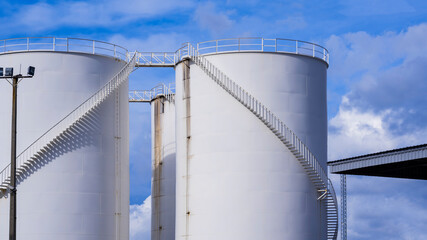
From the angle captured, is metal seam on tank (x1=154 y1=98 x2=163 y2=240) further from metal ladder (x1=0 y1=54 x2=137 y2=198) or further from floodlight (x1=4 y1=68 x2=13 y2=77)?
floodlight (x1=4 y1=68 x2=13 y2=77)

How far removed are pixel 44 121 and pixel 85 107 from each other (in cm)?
267

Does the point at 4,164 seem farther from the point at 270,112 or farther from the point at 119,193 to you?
the point at 270,112

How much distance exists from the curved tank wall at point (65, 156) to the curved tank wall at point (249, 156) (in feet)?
16.0

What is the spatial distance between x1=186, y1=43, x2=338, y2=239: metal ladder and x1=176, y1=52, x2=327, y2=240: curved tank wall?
290 mm

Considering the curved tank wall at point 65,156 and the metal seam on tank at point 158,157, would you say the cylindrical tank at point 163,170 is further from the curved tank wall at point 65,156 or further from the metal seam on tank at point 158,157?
the curved tank wall at point 65,156

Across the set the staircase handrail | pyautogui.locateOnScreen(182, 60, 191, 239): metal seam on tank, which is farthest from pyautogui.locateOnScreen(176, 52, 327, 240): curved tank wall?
the staircase handrail

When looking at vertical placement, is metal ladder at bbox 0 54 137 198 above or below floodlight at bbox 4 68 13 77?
below

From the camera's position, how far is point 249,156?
168 feet

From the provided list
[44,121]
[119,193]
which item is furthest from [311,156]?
[44,121]

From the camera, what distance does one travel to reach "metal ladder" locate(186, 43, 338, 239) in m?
51.6

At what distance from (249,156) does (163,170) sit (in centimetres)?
1669

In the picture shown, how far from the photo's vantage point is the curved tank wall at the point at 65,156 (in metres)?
52.8

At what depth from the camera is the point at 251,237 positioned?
165ft

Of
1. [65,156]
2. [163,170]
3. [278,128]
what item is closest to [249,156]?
[278,128]
